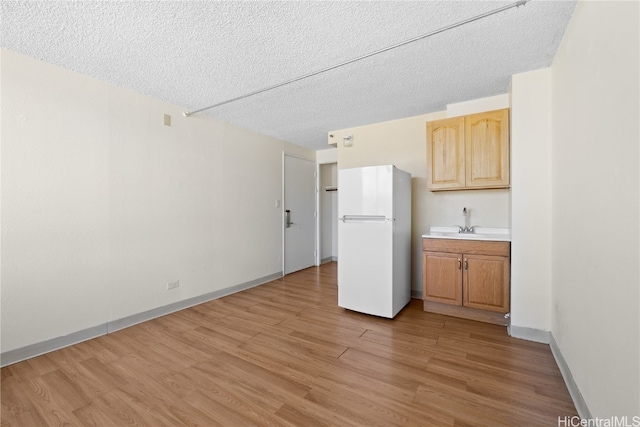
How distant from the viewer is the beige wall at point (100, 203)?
206 centimetres

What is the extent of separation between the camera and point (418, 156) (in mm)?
3609

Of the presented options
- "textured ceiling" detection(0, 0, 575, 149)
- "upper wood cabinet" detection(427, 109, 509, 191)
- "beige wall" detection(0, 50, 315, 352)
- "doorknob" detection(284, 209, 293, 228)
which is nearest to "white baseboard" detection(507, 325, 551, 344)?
"upper wood cabinet" detection(427, 109, 509, 191)

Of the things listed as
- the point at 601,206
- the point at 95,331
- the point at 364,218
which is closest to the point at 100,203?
the point at 95,331

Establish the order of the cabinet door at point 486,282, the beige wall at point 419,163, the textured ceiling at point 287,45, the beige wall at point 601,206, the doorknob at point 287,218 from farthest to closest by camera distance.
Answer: the doorknob at point 287,218 → the beige wall at point 419,163 → the cabinet door at point 486,282 → the textured ceiling at point 287,45 → the beige wall at point 601,206

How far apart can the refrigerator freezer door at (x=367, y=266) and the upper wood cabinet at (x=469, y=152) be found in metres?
0.95

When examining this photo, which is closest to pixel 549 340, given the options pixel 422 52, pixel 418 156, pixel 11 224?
pixel 418 156

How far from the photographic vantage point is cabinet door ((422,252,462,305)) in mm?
2795

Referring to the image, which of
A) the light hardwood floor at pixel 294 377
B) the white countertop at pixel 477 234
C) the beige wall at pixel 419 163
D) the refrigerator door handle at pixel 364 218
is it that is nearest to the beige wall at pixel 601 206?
the light hardwood floor at pixel 294 377

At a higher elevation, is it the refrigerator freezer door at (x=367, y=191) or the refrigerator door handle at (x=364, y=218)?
the refrigerator freezer door at (x=367, y=191)

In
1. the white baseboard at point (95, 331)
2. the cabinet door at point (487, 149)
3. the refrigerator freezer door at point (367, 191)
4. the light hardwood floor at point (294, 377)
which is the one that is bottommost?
the light hardwood floor at point (294, 377)

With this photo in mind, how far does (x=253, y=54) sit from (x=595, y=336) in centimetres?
288

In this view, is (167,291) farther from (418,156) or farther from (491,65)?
(491,65)

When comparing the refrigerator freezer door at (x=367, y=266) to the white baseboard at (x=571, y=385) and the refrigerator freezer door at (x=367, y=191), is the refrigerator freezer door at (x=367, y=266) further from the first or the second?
the white baseboard at (x=571, y=385)

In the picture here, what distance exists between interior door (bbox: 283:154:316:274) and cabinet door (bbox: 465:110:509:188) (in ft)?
9.93
